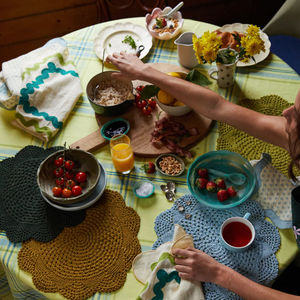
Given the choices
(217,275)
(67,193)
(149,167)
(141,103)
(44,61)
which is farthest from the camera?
(44,61)

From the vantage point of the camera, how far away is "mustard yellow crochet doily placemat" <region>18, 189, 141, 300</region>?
1.14 meters

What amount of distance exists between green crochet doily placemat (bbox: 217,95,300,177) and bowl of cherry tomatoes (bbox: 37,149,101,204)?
1.93 ft

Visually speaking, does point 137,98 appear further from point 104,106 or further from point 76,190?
point 76,190

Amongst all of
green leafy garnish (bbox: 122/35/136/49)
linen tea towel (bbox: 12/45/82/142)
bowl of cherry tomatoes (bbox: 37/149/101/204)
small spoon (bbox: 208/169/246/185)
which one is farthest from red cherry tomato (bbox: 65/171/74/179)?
green leafy garnish (bbox: 122/35/136/49)

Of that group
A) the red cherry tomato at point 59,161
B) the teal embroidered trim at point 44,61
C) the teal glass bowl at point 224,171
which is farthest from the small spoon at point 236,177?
the teal embroidered trim at point 44,61

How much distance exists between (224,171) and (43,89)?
991mm

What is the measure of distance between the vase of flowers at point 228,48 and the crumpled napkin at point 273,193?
1.65ft

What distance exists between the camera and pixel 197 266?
108cm

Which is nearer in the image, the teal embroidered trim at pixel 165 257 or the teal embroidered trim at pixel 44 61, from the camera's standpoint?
the teal embroidered trim at pixel 165 257

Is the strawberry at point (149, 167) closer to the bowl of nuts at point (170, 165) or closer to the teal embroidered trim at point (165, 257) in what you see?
the bowl of nuts at point (170, 165)

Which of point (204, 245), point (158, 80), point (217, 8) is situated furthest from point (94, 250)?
point (217, 8)

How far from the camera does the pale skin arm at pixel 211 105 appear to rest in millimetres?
1319

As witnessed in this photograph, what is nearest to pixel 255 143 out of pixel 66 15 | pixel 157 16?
pixel 157 16

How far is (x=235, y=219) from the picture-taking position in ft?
3.89
